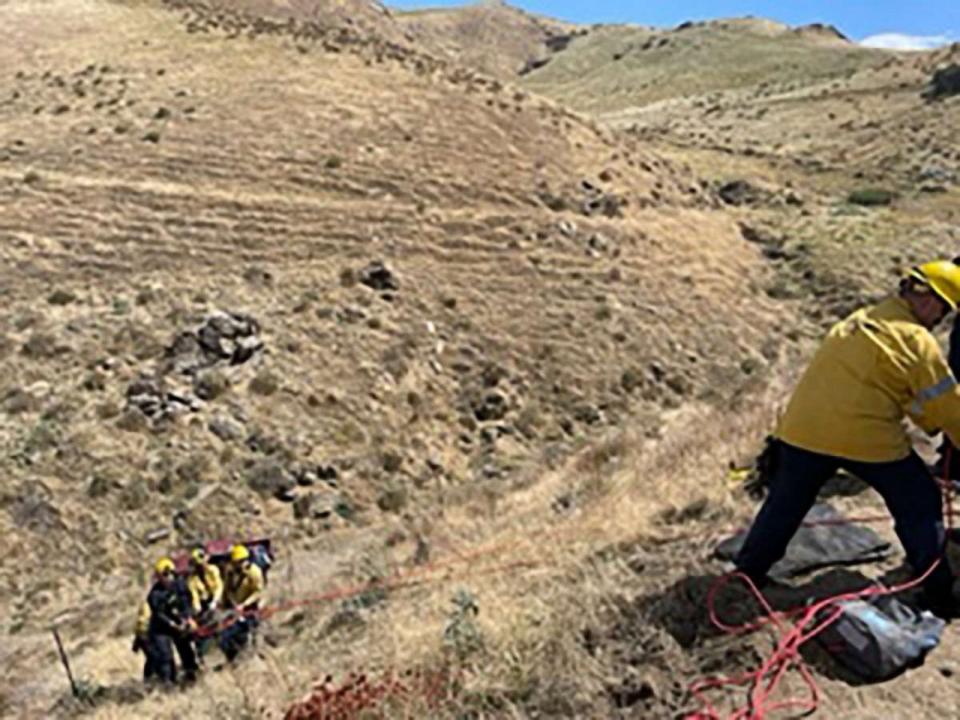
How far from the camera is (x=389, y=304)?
18641 mm

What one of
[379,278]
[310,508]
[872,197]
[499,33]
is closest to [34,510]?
[310,508]

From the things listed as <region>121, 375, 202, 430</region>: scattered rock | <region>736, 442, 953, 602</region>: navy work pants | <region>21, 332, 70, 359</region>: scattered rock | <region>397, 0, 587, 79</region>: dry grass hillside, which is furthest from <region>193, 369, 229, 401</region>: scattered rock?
<region>397, 0, 587, 79</region>: dry grass hillside

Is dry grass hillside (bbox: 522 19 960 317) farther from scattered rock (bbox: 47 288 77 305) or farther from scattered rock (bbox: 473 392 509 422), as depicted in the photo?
scattered rock (bbox: 47 288 77 305)

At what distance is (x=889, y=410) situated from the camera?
14.8ft

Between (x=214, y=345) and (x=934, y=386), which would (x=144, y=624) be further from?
(x=214, y=345)

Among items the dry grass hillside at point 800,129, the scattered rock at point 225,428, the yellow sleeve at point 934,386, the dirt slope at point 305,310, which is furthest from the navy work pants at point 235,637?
the dry grass hillside at point 800,129

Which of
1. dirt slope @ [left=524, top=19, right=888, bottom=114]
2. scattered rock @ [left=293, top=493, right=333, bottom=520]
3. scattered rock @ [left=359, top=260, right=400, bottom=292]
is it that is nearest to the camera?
scattered rock @ [left=293, top=493, right=333, bottom=520]

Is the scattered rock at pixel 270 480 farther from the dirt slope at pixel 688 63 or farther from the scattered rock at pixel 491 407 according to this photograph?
the dirt slope at pixel 688 63

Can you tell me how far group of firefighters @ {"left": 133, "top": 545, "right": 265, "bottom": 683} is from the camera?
334 inches

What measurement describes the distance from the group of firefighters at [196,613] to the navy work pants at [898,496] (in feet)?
17.8

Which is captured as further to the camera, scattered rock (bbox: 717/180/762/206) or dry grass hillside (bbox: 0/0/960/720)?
scattered rock (bbox: 717/180/762/206)

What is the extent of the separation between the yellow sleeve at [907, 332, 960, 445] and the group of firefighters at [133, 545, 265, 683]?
20.6ft

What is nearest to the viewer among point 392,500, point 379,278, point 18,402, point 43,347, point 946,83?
point 392,500

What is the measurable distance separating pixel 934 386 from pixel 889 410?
24 cm
